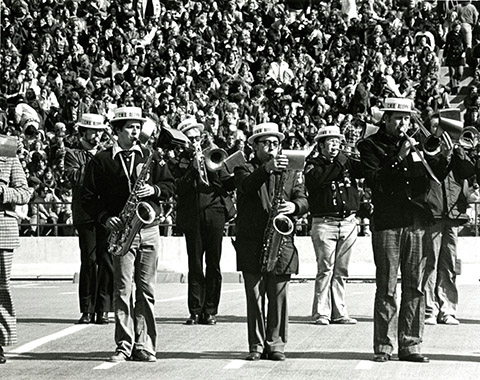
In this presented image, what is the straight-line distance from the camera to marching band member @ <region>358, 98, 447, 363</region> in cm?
1406

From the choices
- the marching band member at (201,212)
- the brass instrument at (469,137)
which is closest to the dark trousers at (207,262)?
the marching band member at (201,212)

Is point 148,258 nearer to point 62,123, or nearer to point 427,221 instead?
point 427,221

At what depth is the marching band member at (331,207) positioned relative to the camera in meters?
→ 18.1

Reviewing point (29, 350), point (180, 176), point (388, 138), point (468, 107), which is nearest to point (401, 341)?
point (388, 138)

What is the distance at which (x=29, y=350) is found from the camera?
15.2 m

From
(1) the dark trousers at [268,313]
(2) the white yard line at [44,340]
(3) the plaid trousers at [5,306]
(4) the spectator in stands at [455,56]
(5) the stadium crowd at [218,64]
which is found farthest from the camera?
(4) the spectator in stands at [455,56]

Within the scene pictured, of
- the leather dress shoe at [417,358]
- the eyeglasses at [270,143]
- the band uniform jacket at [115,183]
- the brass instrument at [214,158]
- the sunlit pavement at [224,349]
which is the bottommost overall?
the sunlit pavement at [224,349]

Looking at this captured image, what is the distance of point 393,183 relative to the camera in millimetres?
14164

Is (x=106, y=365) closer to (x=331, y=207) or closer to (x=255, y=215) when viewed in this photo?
(x=255, y=215)

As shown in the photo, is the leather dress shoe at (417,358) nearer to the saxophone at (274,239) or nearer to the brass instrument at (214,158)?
the saxophone at (274,239)

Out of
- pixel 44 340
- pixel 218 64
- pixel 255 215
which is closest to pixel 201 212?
pixel 44 340

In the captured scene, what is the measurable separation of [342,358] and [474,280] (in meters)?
11.6

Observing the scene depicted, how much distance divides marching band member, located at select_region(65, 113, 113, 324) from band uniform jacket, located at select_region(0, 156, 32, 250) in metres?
3.42

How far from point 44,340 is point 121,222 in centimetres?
241
